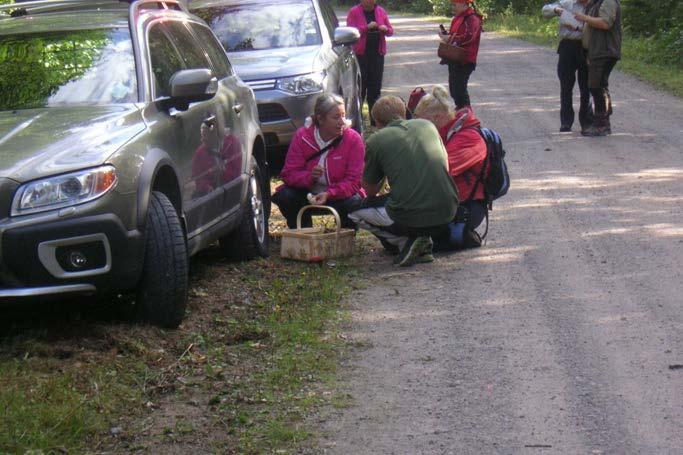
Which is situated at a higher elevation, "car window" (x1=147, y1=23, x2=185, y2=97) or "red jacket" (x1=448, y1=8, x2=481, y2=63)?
"car window" (x1=147, y1=23, x2=185, y2=97)

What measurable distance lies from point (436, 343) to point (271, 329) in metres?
0.97

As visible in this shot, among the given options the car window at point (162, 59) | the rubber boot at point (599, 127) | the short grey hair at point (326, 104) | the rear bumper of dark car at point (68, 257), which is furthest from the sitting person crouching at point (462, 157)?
the rubber boot at point (599, 127)

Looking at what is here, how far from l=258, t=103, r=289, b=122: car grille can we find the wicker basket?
2905 millimetres

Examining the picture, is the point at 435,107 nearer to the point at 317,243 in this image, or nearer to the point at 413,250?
the point at 413,250

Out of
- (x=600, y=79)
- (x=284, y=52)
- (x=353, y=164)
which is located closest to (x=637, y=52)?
(x=600, y=79)

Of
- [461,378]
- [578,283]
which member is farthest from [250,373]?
[578,283]

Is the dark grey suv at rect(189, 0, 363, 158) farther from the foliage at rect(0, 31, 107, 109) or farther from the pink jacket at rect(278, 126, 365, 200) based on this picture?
the foliage at rect(0, 31, 107, 109)

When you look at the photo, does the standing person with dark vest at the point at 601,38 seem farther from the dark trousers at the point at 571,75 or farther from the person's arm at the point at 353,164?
the person's arm at the point at 353,164

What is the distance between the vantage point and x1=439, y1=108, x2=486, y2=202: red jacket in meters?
8.68

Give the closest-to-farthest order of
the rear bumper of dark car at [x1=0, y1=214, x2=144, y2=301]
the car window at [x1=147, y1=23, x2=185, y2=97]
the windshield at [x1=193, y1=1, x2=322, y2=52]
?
the rear bumper of dark car at [x1=0, y1=214, x2=144, y2=301]
the car window at [x1=147, y1=23, x2=185, y2=97]
the windshield at [x1=193, y1=1, x2=322, y2=52]

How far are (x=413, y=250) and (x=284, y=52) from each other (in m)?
4.39

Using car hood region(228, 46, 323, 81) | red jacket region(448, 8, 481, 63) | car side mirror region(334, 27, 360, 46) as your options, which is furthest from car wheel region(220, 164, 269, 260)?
red jacket region(448, 8, 481, 63)

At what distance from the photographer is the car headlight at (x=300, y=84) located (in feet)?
37.2

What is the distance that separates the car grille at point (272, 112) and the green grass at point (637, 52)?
28.2 feet
